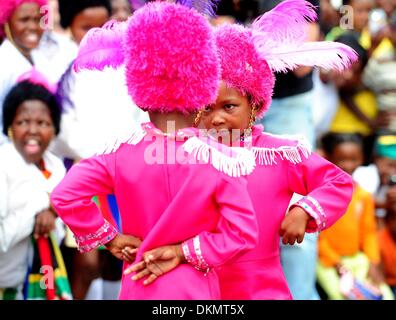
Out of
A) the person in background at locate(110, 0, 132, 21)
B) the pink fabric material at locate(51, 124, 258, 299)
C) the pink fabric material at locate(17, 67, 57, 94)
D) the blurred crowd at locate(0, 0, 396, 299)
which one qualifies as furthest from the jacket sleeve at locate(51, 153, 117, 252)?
the person in background at locate(110, 0, 132, 21)

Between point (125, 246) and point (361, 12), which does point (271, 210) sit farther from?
point (361, 12)

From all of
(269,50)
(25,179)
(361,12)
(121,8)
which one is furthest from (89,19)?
(361,12)

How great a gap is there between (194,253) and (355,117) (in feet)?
10.3

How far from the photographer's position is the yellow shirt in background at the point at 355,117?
20.0ft

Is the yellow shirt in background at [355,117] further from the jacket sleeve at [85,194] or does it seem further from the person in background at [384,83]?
the jacket sleeve at [85,194]

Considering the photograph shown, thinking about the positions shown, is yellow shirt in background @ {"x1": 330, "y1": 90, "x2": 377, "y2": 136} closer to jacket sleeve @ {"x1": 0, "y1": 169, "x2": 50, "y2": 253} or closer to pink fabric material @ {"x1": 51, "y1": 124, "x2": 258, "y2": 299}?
jacket sleeve @ {"x1": 0, "y1": 169, "x2": 50, "y2": 253}

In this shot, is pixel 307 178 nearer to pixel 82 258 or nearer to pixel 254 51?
pixel 254 51

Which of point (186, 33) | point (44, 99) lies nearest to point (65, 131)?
point (44, 99)

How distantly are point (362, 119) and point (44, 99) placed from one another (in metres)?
2.09

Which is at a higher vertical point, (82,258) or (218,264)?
(218,264)

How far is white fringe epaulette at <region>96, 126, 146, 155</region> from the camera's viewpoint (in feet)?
10.8

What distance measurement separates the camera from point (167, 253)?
3.22 meters

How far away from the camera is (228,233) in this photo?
3.17m

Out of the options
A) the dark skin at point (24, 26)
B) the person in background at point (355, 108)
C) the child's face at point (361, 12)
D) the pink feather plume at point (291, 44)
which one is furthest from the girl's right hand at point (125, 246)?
the child's face at point (361, 12)
